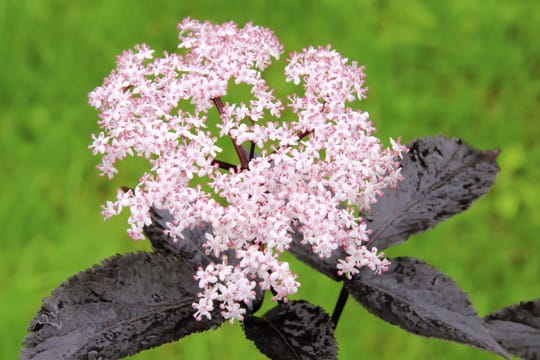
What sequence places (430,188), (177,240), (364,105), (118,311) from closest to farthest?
(118,311) → (177,240) → (430,188) → (364,105)

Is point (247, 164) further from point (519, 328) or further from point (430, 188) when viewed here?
point (519, 328)

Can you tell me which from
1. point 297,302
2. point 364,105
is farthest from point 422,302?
point 364,105

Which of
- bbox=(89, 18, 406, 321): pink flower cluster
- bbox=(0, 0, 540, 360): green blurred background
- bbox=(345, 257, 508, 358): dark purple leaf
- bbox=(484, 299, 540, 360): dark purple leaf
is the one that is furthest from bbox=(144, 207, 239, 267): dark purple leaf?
bbox=(0, 0, 540, 360): green blurred background

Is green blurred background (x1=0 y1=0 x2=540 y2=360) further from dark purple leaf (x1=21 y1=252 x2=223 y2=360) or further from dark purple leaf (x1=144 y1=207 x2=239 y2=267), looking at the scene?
dark purple leaf (x1=21 y1=252 x2=223 y2=360)

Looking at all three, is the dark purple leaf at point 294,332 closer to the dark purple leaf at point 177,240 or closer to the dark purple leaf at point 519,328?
the dark purple leaf at point 177,240

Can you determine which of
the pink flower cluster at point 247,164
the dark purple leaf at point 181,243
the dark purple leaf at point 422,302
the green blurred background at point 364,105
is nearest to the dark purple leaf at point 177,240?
the dark purple leaf at point 181,243

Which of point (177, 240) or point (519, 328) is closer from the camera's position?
point (177, 240)

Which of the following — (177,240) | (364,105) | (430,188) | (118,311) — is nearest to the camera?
(118,311)

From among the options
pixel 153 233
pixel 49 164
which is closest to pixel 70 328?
pixel 153 233
